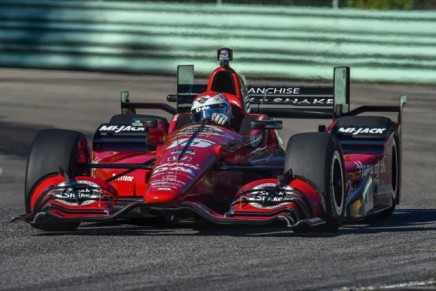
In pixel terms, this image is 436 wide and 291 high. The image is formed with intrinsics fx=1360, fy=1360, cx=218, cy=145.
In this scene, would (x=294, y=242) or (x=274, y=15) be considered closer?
(x=294, y=242)

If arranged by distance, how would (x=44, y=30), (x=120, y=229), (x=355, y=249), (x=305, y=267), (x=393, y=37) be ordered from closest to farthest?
(x=305, y=267) → (x=355, y=249) → (x=120, y=229) → (x=393, y=37) → (x=44, y=30)

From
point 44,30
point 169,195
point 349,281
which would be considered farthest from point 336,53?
point 349,281

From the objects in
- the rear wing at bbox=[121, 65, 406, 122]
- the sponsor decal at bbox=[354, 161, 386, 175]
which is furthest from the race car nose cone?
the rear wing at bbox=[121, 65, 406, 122]

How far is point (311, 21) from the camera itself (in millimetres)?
22938

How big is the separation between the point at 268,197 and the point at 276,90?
3144 millimetres

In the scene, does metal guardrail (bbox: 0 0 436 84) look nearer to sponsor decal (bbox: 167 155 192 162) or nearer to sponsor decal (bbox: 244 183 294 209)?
sponsor decal (bbox: 167 155 192 162)

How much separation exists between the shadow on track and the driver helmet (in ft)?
2.78

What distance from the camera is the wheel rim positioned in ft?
32.6

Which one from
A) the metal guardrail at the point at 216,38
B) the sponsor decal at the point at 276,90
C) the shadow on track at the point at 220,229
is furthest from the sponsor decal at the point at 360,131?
the metal guardrail at the point at 216,38

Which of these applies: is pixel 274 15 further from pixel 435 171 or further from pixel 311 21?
pixel 435 171

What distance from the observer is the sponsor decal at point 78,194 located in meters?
9.69

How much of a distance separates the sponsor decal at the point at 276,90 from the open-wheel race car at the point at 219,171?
55 cm

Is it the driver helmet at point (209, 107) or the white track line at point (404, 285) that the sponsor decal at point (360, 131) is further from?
the white track line at point (404, 285)

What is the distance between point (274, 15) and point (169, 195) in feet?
46.3
